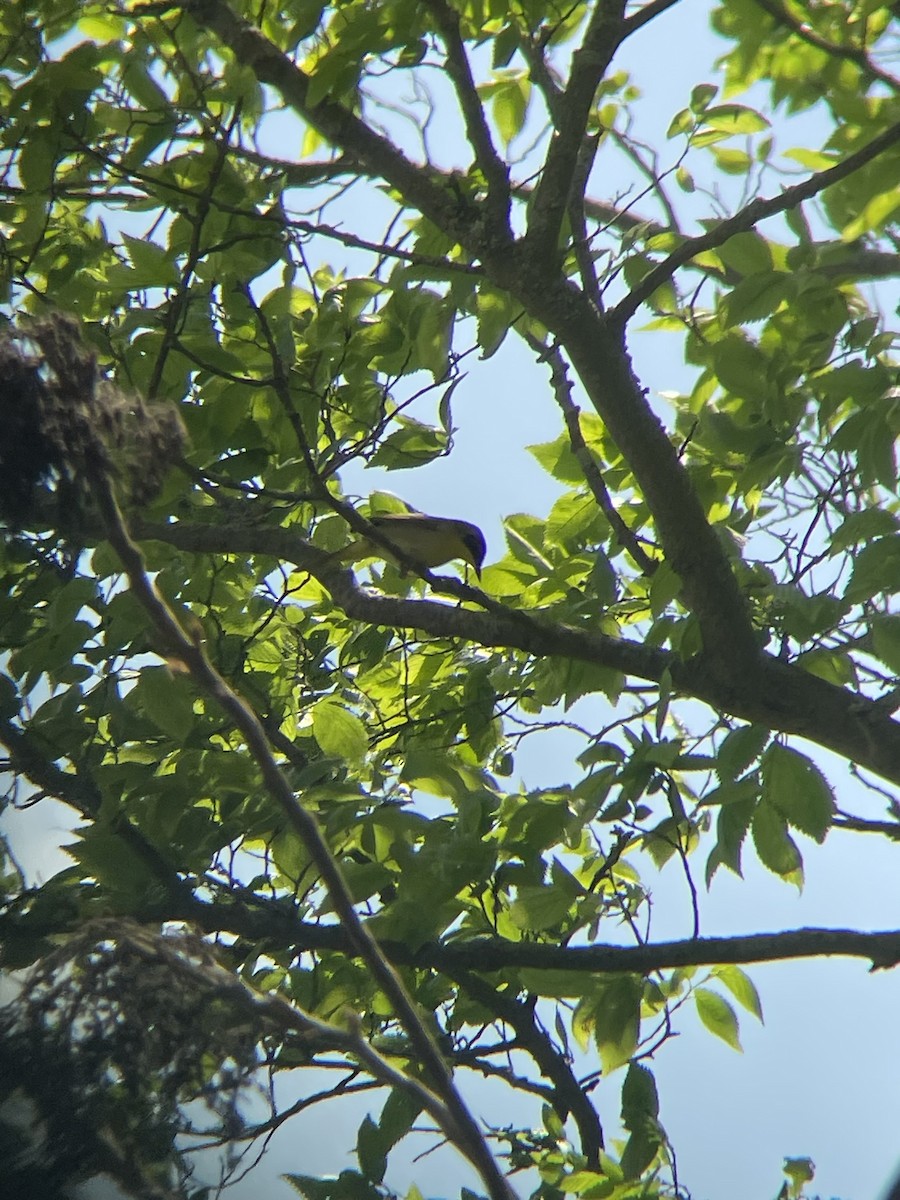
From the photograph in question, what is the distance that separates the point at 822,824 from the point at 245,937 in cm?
151

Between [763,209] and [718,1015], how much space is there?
2181 mm

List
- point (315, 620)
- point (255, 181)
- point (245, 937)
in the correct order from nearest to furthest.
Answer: point (245, 937)
point (255, 181)
point (315, 620)

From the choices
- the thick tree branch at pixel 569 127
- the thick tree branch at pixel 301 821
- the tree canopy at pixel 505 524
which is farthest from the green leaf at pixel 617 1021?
the thick tree branch at pixel 569 127

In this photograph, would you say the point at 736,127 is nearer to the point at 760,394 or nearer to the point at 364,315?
the point at 760,394

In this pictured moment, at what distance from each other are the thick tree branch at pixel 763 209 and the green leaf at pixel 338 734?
4.65 feet

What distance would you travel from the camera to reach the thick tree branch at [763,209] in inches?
111

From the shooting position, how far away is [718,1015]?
3.19m

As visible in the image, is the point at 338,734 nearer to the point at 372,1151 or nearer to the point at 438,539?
the point at 372,1151

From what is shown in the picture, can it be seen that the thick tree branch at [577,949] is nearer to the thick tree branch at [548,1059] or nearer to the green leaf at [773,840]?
the green leaf at [773,840]

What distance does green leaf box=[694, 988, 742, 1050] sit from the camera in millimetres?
3152

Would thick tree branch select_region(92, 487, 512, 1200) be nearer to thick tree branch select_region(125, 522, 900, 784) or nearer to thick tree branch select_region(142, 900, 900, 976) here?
thick tree branch select_region(142, 900, 900, 976)

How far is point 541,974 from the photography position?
2883mm

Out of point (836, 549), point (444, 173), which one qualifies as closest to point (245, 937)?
point (836, 549)

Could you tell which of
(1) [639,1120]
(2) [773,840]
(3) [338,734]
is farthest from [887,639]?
(3) [338,734]
